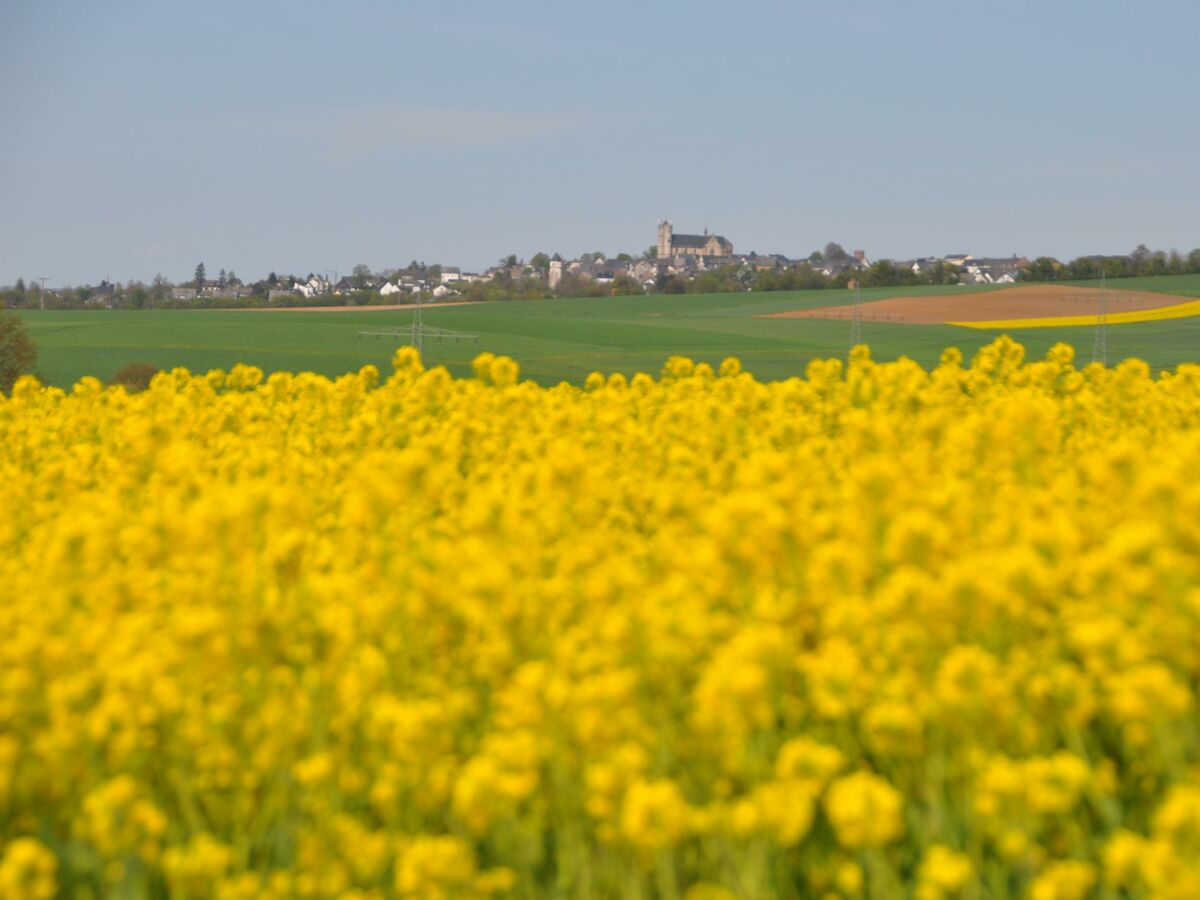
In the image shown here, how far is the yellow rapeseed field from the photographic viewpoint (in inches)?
153

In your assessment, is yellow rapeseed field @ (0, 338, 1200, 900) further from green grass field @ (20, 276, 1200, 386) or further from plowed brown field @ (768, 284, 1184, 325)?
plowed brown field @ (768, 284, 1184, 325)

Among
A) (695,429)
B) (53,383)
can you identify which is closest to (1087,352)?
(53,383)

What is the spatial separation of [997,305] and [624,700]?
2326 inches

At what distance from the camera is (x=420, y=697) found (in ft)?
14.7

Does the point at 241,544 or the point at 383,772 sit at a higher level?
the point at 241,544

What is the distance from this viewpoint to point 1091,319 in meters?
57.3

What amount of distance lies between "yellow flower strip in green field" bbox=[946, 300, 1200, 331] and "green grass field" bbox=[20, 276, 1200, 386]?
1255mm

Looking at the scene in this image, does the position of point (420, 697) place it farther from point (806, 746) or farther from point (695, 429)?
point (695, 429)

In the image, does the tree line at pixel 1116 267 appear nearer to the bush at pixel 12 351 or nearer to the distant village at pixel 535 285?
the distant village at pixel 535 285

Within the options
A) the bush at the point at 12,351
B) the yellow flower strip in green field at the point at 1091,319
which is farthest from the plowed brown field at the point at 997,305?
the bush at the point at 12,351

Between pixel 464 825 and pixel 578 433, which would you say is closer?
pixel 464 825

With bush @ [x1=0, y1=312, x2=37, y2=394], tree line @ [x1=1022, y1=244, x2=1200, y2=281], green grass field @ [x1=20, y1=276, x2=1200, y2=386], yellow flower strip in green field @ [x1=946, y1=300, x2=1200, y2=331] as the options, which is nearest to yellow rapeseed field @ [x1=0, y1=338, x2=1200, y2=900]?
bush @ [x1=0, y1=312, x2=37, y2=394]

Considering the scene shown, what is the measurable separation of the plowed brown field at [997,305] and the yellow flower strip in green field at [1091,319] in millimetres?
554

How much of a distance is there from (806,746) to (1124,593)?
1.08 meters
